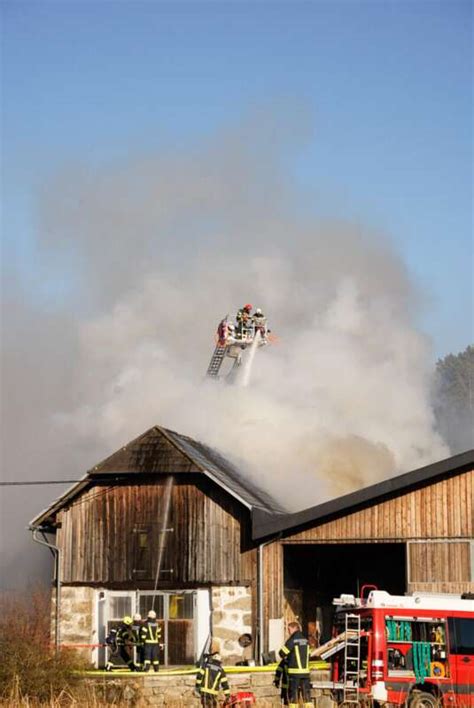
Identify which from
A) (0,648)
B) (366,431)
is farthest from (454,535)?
(366,431)

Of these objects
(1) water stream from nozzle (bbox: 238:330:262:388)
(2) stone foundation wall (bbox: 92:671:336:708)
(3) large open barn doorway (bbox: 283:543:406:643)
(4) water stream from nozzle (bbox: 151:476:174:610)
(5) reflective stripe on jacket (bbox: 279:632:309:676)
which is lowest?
(2) stone foundation wall (bbox: 92:671:336:708)

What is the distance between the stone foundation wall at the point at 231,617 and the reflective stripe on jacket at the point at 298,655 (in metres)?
9.80

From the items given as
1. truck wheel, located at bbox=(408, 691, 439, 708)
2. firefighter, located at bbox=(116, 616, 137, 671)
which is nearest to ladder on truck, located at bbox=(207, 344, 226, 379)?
firefighter, located at bbox=(116, 616, 137, 671)

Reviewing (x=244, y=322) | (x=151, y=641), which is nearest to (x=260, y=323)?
(x=244, y=322)

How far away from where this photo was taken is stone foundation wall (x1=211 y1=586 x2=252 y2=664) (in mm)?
33781

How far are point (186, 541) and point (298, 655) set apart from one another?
37.1 ft

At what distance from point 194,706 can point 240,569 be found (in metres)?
8.22

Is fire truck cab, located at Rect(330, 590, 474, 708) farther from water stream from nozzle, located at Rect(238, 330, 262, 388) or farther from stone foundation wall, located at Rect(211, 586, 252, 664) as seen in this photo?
water stream from nozzle, located at Rect(238, 330, 262, 388)

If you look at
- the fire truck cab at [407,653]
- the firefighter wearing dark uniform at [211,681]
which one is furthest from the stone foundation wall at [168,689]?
the firefighter wearing dark uniform at [211,681]

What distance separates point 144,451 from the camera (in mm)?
35406

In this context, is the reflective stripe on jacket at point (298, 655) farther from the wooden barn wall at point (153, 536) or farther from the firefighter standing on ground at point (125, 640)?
the wooden barn wall at point (153, 536)

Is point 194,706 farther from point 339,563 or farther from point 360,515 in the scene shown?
point 339,563

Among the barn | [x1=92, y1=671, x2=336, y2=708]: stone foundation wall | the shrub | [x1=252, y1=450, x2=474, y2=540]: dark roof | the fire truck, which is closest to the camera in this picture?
the fire truck

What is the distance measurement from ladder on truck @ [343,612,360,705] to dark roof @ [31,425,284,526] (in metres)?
9.52
